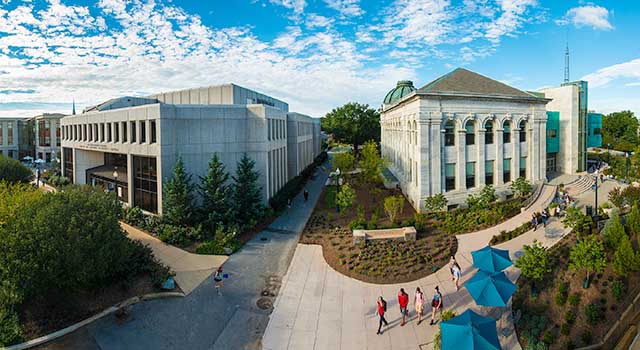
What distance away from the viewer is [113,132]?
115 feet

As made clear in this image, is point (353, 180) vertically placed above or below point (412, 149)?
below

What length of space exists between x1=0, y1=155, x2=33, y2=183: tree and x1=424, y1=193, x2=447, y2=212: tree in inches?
1555

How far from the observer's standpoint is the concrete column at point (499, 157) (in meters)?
34.5

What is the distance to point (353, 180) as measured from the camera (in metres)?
44.5

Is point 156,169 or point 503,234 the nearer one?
point 503,234

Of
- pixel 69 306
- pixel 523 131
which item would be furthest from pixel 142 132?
pixel 523 131

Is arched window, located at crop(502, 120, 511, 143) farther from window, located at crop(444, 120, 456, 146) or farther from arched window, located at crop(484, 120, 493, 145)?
window, located at crop(444, 120, 456, 146)

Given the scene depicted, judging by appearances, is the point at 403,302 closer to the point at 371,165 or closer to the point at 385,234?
the point at 385,234

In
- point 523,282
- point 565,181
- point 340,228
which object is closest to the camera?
point 523,282

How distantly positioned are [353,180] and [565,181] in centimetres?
2199

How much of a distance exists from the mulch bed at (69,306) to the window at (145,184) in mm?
12262

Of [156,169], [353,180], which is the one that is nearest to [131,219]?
[156,169]

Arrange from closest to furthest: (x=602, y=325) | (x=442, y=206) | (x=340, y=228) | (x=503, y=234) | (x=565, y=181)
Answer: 1. (x=602, y=325)
2. (x=503, y=234)
3. (x=340, y=228)
4. (x=442, y=206)
5. (x=565, y=181)

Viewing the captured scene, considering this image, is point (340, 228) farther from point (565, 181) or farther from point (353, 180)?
point (565, 181)
